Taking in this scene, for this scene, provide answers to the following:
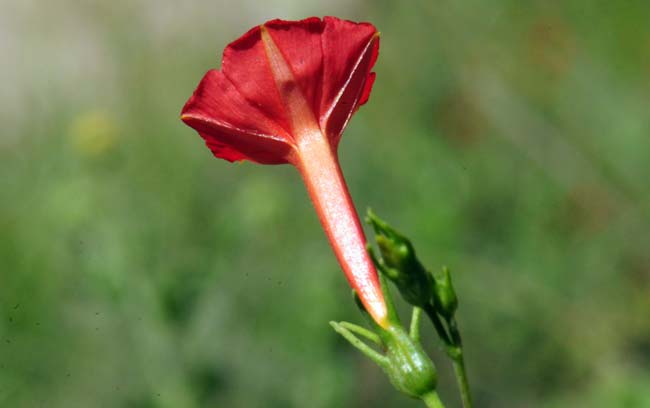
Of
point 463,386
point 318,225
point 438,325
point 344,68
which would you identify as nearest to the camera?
point 463,386

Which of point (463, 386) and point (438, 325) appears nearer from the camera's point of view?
point (463, 386)

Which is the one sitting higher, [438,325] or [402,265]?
[402,265]

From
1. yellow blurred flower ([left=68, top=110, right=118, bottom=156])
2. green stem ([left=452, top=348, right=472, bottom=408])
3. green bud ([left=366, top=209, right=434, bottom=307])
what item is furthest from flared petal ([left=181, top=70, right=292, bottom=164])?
yellow blurred flower ([left=68, top=110, right=118, bottom=156])

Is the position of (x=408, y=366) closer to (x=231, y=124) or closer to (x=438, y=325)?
(x=438, y=325)

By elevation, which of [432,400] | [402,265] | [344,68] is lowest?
[432,400]

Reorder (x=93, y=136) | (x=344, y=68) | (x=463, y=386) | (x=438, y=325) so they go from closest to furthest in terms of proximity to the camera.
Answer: (x=463, y=386) → (x=438, y=325) → (x=344, y=68) → (x=93, y=136)

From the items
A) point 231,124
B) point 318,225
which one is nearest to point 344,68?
point 231,124

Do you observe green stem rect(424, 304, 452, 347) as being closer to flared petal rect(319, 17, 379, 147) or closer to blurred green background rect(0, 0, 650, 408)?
flared petal rect(319, 17, 379, 147)

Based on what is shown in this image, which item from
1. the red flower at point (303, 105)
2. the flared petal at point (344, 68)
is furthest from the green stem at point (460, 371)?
the flared petal at point (344, 68)
